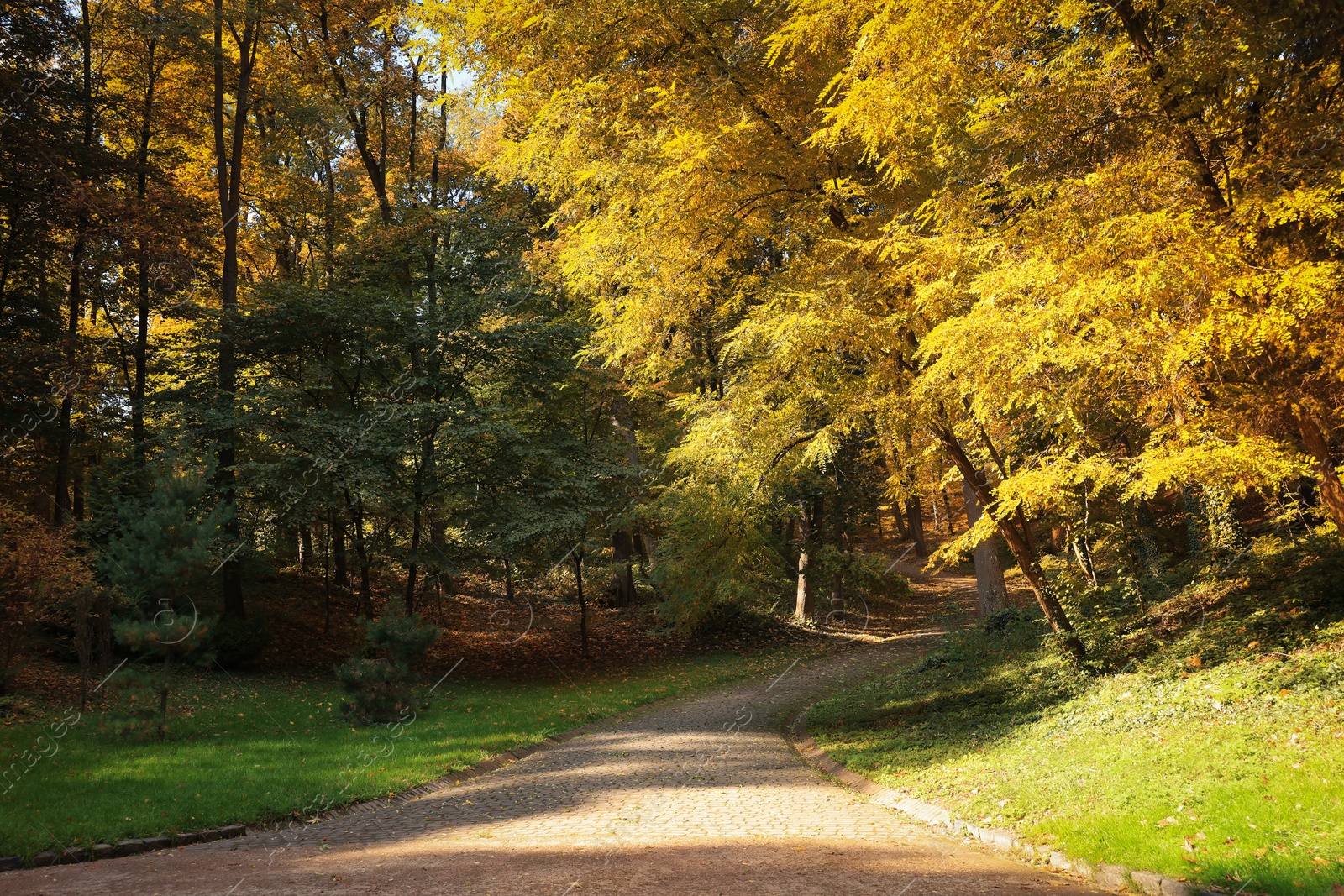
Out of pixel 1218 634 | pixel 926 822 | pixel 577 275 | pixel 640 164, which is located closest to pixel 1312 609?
pixel 1218 634

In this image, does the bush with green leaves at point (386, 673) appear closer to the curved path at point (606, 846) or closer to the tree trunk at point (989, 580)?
the curved path at point (606, 846)

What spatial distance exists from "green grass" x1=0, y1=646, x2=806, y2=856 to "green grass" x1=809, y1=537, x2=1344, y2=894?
209 inches

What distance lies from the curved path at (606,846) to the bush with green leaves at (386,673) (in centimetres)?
296

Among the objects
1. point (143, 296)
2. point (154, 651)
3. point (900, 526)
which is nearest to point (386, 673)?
point (154, 651)

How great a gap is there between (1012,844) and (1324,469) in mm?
4466

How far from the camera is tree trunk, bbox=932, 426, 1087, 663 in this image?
9.80 m

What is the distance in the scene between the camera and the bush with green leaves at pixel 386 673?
40.1 ft

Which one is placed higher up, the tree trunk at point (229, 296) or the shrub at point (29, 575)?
the tree trunk at point (229, 296)

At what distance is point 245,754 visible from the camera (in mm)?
9984

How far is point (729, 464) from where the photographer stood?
10.8 m

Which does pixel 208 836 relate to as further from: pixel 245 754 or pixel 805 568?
pixel 805 568

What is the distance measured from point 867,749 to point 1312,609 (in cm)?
516

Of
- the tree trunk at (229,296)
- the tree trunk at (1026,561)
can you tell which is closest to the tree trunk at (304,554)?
the tree trunk at (229,296)

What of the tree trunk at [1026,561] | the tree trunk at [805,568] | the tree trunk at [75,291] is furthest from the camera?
the tree trunk at [805,568]
